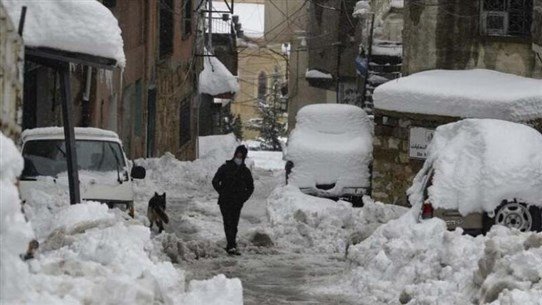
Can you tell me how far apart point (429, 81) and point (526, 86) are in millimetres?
1952

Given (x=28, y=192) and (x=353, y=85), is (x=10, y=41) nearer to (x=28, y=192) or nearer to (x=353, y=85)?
(x=28, y=192)

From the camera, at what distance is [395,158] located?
73.6 ft

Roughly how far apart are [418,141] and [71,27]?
11445 millimetres

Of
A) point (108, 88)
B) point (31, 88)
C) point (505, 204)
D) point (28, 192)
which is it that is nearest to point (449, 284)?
point (505, 204)

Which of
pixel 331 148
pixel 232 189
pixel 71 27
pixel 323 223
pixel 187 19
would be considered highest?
pixel 71 27

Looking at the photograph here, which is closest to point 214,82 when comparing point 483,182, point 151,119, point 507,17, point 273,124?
point 273,124

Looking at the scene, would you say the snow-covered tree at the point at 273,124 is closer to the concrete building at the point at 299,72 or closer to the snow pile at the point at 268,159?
the snow pile at the point at 268,159

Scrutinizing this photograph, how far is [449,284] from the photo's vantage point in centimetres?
1159

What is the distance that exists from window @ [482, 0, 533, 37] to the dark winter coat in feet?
28.1

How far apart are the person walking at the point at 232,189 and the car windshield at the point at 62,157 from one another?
1398mm

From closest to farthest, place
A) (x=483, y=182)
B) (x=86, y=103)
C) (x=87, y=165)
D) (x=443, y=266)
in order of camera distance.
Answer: (x=443, y=266), (x=483, y=182), (x=87, y=165), (x=86, y=103)

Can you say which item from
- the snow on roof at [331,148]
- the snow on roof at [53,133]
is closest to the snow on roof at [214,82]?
the snow on roof at [331,148]

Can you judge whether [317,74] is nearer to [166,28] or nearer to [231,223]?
[166,28]

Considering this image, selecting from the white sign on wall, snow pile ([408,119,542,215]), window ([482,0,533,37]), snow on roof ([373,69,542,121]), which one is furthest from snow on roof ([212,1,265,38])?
snow pile ([408,119,542,215])
